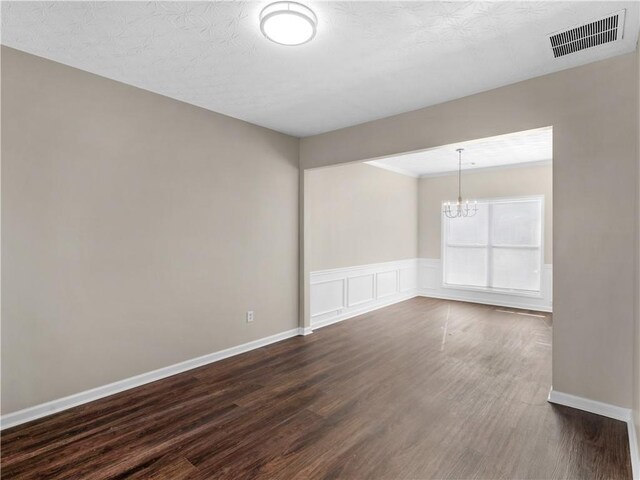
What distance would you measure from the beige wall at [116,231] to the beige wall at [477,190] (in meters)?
4.53

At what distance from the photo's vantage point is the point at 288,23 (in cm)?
202

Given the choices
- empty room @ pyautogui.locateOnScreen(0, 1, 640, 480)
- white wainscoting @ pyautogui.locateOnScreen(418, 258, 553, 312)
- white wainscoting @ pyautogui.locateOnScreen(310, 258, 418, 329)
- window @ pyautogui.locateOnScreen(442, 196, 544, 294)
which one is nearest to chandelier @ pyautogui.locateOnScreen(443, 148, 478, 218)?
window @ pyautogui.locateOnScreen(442, 196, 544, 294)

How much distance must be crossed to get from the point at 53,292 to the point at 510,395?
3.93 meters

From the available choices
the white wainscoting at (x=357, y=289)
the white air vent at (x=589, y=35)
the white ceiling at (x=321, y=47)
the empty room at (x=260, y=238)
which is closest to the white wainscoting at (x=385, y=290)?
the white wainscoting at (x=357, y=289)

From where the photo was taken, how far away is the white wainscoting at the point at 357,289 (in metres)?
5.21

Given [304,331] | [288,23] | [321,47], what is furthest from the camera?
[304,331]

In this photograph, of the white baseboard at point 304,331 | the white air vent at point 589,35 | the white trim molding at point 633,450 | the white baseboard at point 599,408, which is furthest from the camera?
the white baseboard at point 304,331

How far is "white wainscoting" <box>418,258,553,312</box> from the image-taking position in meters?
6.15

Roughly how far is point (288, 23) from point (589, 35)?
6.73 feet

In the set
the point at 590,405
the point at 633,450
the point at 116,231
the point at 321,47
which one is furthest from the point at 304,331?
the point at 321,47

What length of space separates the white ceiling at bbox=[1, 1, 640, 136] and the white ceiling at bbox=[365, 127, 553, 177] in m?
1.62

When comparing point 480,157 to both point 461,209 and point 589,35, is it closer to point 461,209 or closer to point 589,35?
point 461,209

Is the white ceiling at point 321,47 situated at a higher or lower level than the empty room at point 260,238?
higher

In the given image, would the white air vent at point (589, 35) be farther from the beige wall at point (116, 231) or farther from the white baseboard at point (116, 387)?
the white baseboard at point (116, 387)
